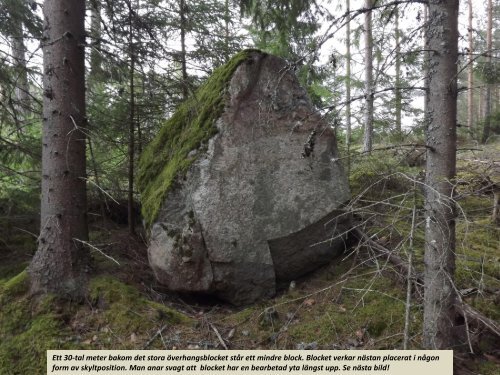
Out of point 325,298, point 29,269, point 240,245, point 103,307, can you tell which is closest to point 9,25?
point 29,269

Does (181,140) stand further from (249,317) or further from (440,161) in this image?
(440,161)

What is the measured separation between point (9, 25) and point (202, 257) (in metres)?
5.50

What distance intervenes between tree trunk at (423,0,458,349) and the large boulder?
53.0 inches

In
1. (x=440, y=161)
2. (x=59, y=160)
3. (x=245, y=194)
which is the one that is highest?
(x=59, y=160)

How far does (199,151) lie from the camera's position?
4.50m

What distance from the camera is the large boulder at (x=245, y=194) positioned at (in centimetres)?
438

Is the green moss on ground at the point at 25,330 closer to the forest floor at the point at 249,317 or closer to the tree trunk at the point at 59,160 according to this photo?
the forest floor at the point at 249,317

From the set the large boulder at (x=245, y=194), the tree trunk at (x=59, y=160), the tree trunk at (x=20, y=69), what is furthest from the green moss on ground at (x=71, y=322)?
the tree trunk at (x=20, y=69)

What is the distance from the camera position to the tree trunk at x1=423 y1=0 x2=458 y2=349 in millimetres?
2891

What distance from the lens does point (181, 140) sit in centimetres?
488

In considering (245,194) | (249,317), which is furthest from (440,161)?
(249,317)

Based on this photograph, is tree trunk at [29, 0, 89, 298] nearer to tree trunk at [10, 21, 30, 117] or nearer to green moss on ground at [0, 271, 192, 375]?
green moss on ground at [0, 271, 192, 375]

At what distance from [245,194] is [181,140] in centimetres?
118

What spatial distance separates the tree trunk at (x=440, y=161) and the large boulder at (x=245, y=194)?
53.0 inches
